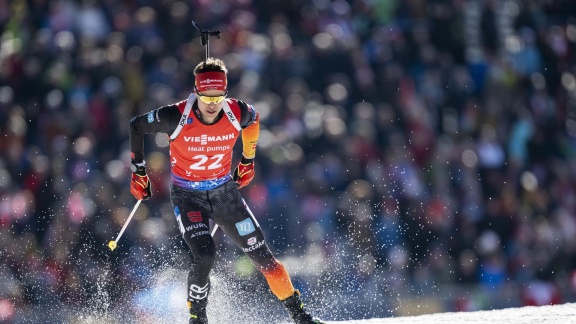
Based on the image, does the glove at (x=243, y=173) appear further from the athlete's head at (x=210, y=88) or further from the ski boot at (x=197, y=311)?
the ski boot at (x=197, y=311)

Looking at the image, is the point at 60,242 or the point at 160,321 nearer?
the point at 160,321

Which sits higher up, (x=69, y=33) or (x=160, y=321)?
(x=69, y=33)

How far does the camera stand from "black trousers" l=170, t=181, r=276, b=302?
7762mm

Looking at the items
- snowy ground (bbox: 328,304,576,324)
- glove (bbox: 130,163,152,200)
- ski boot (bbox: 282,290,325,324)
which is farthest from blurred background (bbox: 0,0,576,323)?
ski boot (bbox: 282,290,325,324)

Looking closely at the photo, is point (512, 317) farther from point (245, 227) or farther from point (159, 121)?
point (159, 121)

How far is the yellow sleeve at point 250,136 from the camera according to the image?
8500 millimetres

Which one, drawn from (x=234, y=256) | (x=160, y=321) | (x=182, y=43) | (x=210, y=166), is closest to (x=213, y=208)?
(x=210, y=166)

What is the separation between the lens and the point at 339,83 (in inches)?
527

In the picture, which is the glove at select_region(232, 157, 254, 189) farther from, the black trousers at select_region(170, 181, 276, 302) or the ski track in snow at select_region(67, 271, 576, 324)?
the ski track in snow at select_region(67, 271, 576, 324)

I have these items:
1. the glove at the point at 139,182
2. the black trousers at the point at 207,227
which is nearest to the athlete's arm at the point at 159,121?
the glove at the point at 139,182

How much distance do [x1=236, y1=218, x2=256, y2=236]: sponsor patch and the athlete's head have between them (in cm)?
90

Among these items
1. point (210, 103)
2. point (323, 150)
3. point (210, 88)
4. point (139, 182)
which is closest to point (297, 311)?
point (139, 182)

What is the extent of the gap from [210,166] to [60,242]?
363 cm

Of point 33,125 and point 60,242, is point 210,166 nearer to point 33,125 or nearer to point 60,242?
point 60,242
